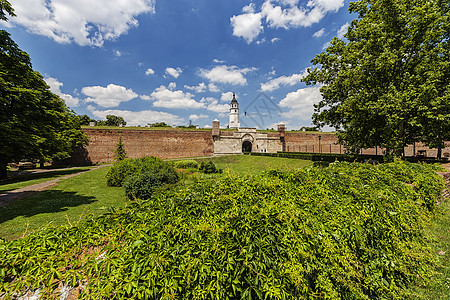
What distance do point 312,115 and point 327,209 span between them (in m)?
12.6

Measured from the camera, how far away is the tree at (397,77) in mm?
8219

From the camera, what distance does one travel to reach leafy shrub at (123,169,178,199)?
878 centimetres

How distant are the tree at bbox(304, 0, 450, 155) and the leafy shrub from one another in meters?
10.7

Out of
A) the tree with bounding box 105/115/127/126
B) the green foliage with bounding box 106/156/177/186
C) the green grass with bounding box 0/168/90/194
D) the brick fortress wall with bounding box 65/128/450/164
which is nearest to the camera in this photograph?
the green foliage with bounding box 106/156/177/186

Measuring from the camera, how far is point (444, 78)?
9.11 meters

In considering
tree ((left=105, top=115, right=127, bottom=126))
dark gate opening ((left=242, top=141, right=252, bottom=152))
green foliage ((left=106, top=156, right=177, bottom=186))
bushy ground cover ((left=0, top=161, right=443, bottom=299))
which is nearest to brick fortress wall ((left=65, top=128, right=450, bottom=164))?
dark gate opening ((left=242, top=141, right=252, bottom=152))

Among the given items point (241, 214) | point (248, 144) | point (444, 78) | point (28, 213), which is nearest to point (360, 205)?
point (241, 214)

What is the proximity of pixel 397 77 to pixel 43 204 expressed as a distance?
17.8 metres

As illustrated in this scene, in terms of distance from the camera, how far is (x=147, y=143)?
1182 inches

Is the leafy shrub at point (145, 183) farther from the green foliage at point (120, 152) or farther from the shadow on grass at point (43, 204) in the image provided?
the green foliage at point (120, 152)

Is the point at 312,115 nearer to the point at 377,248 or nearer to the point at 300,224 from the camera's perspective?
the point at 377,248

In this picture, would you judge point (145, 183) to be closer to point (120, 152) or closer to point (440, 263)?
point (440, 263)

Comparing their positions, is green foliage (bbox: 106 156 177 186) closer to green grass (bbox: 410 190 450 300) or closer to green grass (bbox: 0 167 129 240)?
green grass (bbox: 0 167 129 240)

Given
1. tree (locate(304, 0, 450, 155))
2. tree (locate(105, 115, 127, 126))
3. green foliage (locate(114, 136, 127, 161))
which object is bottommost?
green foliage (locate(114, 136, 127, 161))
